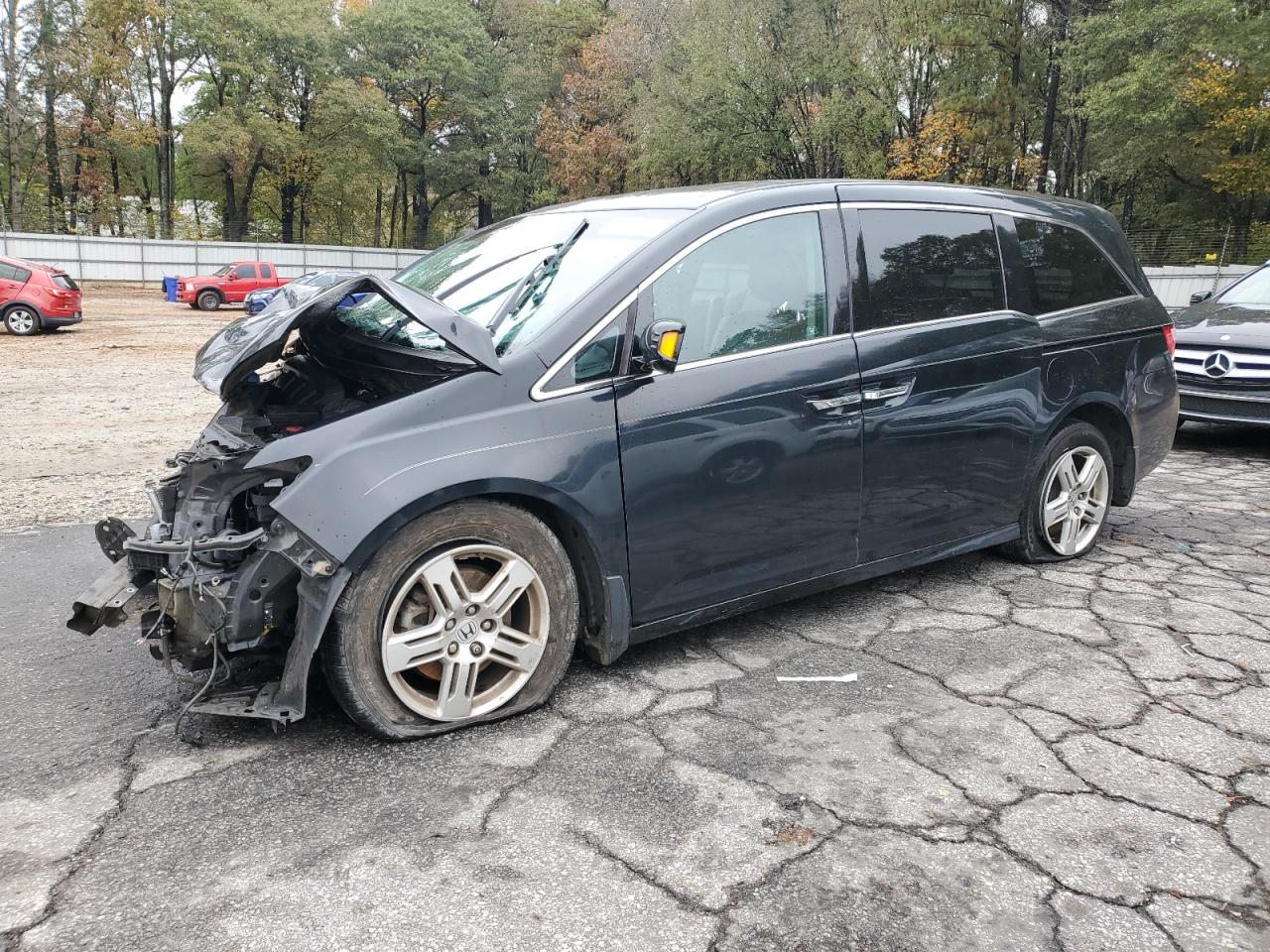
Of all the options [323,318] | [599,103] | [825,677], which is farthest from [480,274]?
[599,103]

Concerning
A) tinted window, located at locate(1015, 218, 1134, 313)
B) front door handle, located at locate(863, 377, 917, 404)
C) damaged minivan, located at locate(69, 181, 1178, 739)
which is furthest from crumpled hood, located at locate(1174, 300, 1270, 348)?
front door handle, located at locate(863, 377, 917, 404)

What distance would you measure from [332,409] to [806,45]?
35452mm

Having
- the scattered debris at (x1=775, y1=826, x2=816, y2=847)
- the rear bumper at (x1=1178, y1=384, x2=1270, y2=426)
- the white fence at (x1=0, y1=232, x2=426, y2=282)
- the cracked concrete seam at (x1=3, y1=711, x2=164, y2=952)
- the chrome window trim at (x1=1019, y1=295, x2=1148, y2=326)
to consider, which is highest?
the white fence at (x1=0, y1=232, x2=426, y2=282)

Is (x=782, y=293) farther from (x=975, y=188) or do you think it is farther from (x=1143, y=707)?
(x=1143, y=707)

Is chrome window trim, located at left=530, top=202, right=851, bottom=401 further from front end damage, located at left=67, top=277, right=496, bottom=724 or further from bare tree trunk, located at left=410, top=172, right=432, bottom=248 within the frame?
bare tree trunk, located at left=410, top=172, right=432, bottom=248

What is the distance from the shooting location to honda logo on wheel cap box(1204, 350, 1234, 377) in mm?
7766

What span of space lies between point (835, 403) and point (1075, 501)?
1885 millimetres

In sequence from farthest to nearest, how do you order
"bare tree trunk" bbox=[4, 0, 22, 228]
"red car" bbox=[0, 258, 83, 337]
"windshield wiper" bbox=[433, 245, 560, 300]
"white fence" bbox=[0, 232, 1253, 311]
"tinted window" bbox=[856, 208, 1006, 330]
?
"bare tree trunk" bbox=[4, 0, 22, 228]
"white fence" bbox=[0, 232, 1253, 311]
"red car" bbox=[0, 258, 83, 337]
"tinted window" bbox=[856, 208, 1006, 330]
"windshield wiper" bbox=[433, 245, 560, 300]

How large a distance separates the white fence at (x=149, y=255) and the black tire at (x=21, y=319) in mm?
14537

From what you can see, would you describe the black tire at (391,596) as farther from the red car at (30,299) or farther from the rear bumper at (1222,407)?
the red car at (30,299)

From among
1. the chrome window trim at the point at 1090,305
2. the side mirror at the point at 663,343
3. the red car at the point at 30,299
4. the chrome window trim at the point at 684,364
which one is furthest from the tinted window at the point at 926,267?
the red car at the point at 30,299

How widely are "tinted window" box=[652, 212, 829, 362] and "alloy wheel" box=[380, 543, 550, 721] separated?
3.27 feet

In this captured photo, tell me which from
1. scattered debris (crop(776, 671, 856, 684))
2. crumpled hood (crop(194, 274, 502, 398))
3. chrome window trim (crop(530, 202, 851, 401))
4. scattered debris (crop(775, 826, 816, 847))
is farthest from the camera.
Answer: scattered debris (crop(776, 671, 856, 684))

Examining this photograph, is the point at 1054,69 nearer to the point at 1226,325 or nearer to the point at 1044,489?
the point at 1226,325
